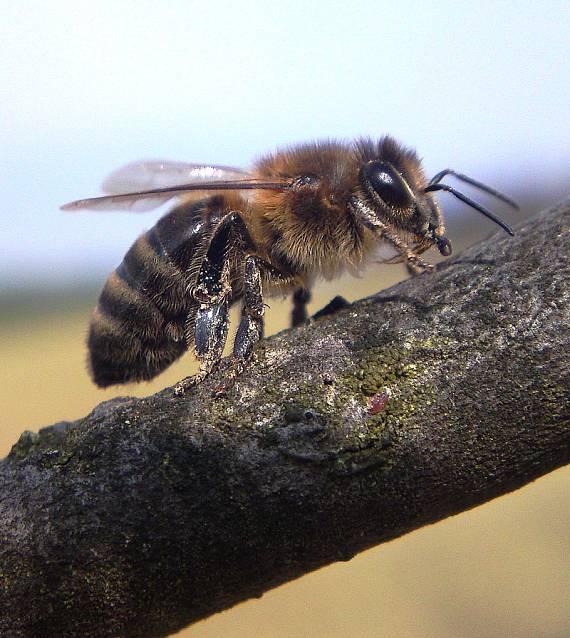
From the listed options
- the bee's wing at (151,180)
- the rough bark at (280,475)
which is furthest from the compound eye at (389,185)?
the rough bark at (280,475)

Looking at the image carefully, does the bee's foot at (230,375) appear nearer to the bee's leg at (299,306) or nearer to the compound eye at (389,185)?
the compound eye at (389,185)

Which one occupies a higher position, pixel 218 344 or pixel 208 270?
pixel 208 270

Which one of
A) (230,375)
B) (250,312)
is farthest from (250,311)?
(230,375)

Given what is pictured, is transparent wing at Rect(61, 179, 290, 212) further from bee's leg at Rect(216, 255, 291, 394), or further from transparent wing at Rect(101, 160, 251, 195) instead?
bee's leg at Rect(216, 255, 291, 394)

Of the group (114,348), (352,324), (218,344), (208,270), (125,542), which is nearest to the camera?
(125,542)

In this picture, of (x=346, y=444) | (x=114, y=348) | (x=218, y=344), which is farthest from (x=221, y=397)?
(x=114, y=348)

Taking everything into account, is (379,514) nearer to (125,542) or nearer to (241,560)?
(241,560)
